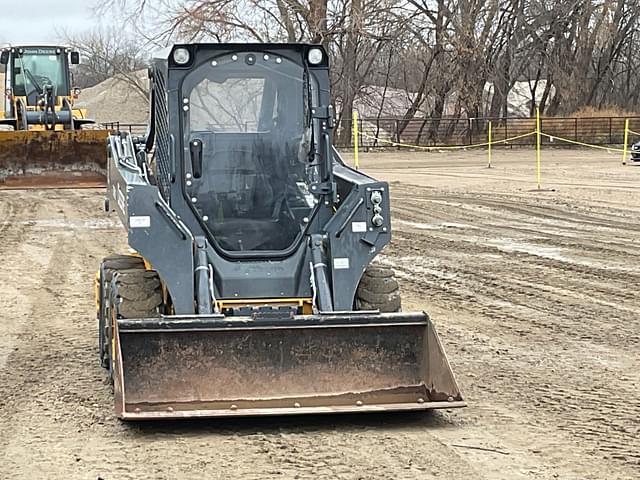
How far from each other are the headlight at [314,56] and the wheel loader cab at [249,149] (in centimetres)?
8

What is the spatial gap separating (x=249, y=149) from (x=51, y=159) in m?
9.10

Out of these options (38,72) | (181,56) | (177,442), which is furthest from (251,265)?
(38,72)

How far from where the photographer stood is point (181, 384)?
640 centimetres

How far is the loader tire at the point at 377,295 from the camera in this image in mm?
7457

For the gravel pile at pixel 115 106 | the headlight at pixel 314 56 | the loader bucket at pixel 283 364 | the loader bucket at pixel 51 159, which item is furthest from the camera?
the gravel pile at pixel 115 106

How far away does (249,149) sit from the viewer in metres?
7.60

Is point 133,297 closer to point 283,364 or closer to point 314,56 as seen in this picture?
point 283,364

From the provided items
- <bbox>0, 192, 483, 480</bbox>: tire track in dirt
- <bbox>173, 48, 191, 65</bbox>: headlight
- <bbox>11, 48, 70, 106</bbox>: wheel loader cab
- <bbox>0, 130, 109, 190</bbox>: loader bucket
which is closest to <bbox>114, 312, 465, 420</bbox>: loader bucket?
<bbox>0, 192, 483, 480</bbox>: tire track in dirt

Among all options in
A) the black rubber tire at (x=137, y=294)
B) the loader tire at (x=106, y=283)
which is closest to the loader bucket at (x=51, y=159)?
the loader tire at (x=106, y=283)

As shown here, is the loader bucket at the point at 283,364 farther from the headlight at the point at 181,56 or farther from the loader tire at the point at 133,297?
the headlight at the point at 181,56

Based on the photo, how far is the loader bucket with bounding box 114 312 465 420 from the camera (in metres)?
6.37

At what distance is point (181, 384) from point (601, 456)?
7.76 feet

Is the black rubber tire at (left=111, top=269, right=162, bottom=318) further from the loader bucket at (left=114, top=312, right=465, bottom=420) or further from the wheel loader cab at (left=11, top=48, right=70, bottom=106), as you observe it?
the wheel loader cab at (left=11, top=48, right=70, bottom=106)

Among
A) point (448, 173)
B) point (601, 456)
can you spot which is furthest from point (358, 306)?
point (448, 173)
